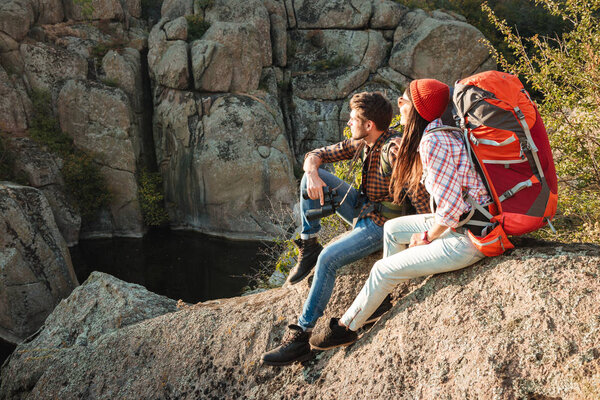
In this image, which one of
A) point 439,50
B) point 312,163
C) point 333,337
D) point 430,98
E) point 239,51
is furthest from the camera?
point 439,50

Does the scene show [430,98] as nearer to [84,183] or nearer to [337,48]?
[84,183]

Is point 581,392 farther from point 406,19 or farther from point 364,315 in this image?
point 406,19

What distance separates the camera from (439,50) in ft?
61.2

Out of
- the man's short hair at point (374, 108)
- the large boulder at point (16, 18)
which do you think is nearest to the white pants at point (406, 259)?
the man's short hair at point (374, 108)

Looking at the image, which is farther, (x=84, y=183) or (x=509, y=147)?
(x=84, y=183)

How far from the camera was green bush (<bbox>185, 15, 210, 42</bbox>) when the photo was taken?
18.1 metres

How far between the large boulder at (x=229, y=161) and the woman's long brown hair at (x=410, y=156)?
43.5ft

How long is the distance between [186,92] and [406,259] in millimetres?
15961

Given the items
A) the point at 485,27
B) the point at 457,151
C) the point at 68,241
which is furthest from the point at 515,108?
the point at 485,27

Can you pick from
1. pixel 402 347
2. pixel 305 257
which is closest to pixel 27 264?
pixel 305 257

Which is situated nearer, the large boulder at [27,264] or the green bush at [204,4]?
the large boulder at [27,264]

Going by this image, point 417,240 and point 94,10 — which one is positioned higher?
point 417,240

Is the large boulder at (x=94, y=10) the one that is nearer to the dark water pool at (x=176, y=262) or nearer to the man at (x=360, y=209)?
the dark water pool at (x=176, y=262)

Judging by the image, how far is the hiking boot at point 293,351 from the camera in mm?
3234
